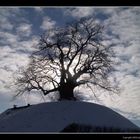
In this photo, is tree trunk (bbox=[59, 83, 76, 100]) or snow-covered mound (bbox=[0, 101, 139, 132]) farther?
tree trunk (bbox=[59, 83, 76, 100])

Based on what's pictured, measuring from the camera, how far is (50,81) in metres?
18.0

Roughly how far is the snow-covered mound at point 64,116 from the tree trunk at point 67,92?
2.09m

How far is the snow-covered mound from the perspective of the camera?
13594 millimetres

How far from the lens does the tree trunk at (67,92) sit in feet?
61.5

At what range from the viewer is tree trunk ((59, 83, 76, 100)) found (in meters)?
18.7

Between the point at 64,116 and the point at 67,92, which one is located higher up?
the point at 67,92

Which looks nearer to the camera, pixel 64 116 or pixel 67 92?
pixel 64 116

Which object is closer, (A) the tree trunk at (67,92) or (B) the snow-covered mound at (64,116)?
(B) the snow-covered mound at (64,116)

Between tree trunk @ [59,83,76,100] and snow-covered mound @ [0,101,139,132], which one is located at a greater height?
tree trunk @ [59,83,76,100]

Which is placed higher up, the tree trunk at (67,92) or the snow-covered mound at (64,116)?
the tree trunk at (67,92)

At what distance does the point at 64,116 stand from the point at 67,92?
440 centimetres

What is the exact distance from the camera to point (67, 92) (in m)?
19.0

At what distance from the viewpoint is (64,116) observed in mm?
14648

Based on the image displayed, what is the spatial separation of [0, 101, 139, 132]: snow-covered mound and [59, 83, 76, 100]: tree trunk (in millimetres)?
2094
